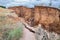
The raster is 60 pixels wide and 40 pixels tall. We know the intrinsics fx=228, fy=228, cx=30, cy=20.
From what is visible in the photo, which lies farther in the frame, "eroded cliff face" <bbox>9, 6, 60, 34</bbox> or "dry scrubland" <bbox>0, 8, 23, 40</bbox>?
"eroded cliff face" <bbox>9, 6, 60, 34</bbox>

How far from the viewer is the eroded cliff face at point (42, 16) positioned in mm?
3560

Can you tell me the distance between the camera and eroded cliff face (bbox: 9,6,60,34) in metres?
3.56

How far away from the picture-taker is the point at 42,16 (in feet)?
12.0

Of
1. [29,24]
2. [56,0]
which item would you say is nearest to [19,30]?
[29,24]

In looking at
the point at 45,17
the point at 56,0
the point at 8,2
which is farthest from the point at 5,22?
the point at 56,0

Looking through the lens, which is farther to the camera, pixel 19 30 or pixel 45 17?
pixel 45 17

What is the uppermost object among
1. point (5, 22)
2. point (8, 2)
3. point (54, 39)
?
point (8, 2)

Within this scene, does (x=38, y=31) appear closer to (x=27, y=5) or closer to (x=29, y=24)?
(x=29, y=24)

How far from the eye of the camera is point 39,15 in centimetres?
367

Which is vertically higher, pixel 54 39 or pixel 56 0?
pixel 56 0

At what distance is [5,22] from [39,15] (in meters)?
0.57

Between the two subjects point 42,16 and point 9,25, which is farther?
point 42,16

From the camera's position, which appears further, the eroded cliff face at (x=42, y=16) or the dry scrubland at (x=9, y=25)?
the eroded cliff face at (x=42, y=16)

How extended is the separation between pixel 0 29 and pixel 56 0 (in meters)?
1.02
